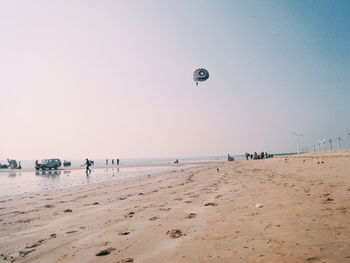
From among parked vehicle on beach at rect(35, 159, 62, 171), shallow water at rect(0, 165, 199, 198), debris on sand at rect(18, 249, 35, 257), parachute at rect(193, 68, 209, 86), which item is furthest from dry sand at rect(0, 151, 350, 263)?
parked vehicle on beach at rect(35, 159, 62, 171)

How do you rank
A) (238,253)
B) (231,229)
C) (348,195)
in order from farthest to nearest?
(348,195) → (231,229) → (238,253)

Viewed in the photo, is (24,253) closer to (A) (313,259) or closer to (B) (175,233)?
(B) (175,233)

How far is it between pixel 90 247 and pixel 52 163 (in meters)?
66.3

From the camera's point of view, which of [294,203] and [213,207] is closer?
[294,203]

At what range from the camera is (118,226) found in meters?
7.16

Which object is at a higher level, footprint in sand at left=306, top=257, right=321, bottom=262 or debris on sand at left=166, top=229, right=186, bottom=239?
footprint in sand at left=306, top=257, right=321, bottom=262

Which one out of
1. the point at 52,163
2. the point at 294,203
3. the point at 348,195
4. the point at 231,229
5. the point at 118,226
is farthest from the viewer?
the point at 52,163

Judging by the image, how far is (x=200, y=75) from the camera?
3691cm

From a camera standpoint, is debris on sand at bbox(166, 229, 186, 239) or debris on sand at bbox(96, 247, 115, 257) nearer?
debris on sand at bbox(96, 247, 115, 257)

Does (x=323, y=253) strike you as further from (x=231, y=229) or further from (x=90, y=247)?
(x=90, y=247)

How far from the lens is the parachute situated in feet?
120

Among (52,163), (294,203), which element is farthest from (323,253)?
(52,163)

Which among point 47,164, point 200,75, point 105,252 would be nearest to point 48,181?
point 200,75

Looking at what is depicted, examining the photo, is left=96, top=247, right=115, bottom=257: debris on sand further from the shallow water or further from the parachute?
the parachute
